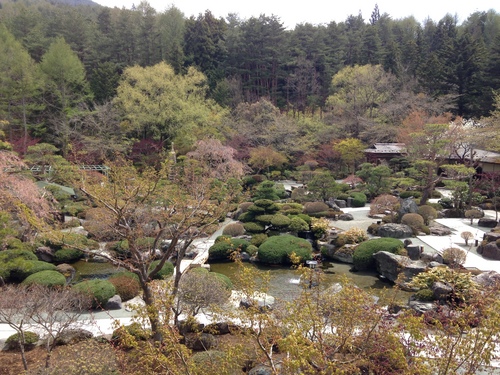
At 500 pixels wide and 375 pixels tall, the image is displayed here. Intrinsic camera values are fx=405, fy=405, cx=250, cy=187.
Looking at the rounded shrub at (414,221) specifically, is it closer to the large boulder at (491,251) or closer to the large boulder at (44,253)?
the large boulder at (491,251)

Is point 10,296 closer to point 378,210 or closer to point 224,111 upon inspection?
point 378,210

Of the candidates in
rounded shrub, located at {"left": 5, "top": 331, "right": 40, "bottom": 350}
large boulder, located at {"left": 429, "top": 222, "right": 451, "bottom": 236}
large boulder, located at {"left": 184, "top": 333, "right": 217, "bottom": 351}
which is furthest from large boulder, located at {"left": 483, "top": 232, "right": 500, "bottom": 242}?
rounded shrub, located at {"left": 5, "top": 331, "right": 40, "bottom": 350}

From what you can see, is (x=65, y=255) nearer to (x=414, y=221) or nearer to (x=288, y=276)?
(x=288, y=276)

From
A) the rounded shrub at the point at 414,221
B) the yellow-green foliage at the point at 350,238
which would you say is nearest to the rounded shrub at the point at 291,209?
the yellow-green foliage at the point at 350,238

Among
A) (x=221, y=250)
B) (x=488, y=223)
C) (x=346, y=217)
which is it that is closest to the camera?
(x=221, y=250)

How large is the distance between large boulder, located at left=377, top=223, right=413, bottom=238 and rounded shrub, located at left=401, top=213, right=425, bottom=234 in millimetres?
314

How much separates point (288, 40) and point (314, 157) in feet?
63.3

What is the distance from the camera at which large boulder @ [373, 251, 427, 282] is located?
10969mm

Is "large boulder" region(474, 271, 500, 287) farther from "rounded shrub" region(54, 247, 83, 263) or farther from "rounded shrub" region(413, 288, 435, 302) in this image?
"rounded shrub" region(54, 247, 83, 263)

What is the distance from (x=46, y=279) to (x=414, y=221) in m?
12.3

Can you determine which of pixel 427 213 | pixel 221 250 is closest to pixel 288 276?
pixel 221 250

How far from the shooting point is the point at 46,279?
10.0m

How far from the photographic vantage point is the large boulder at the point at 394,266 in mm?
10969

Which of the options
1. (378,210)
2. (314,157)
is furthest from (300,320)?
(314,157)
